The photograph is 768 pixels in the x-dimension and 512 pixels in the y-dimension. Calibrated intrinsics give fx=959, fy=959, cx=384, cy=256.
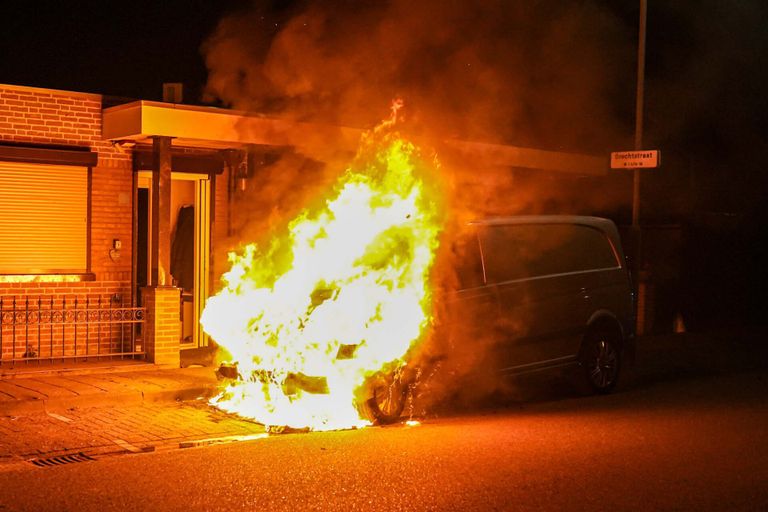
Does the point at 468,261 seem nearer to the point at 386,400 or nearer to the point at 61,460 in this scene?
the point at 386,400

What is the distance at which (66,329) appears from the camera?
12.4 meters

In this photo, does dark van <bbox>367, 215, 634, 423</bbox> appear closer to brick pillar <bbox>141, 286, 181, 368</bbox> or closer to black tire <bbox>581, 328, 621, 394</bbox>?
black tire <bbox>581, 328, 621, 394</bbox>

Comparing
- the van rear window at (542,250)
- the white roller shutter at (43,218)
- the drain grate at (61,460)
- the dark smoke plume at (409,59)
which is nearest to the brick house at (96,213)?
the white roller shutter at (43,218)

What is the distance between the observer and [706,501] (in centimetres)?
642

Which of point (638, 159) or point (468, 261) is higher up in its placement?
point (638, 159)

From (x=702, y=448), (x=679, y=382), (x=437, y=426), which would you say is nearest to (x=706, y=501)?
(x=702, y=448)

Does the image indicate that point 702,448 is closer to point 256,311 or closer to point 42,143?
point 256,311

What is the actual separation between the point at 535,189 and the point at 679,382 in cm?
616

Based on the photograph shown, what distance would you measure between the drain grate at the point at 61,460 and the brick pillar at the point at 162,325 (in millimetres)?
4427

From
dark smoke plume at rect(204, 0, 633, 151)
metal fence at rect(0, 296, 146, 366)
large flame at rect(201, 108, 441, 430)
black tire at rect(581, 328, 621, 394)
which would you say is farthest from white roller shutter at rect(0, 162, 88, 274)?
black tire at rect(581, 328, 621, 394)

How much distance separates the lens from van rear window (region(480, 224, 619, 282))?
994 centimetres

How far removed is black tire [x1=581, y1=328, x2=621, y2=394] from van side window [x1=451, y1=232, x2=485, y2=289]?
186 centimetres

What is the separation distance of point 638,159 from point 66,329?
858 centimetres

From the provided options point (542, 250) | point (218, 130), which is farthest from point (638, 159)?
point (218, 130)
